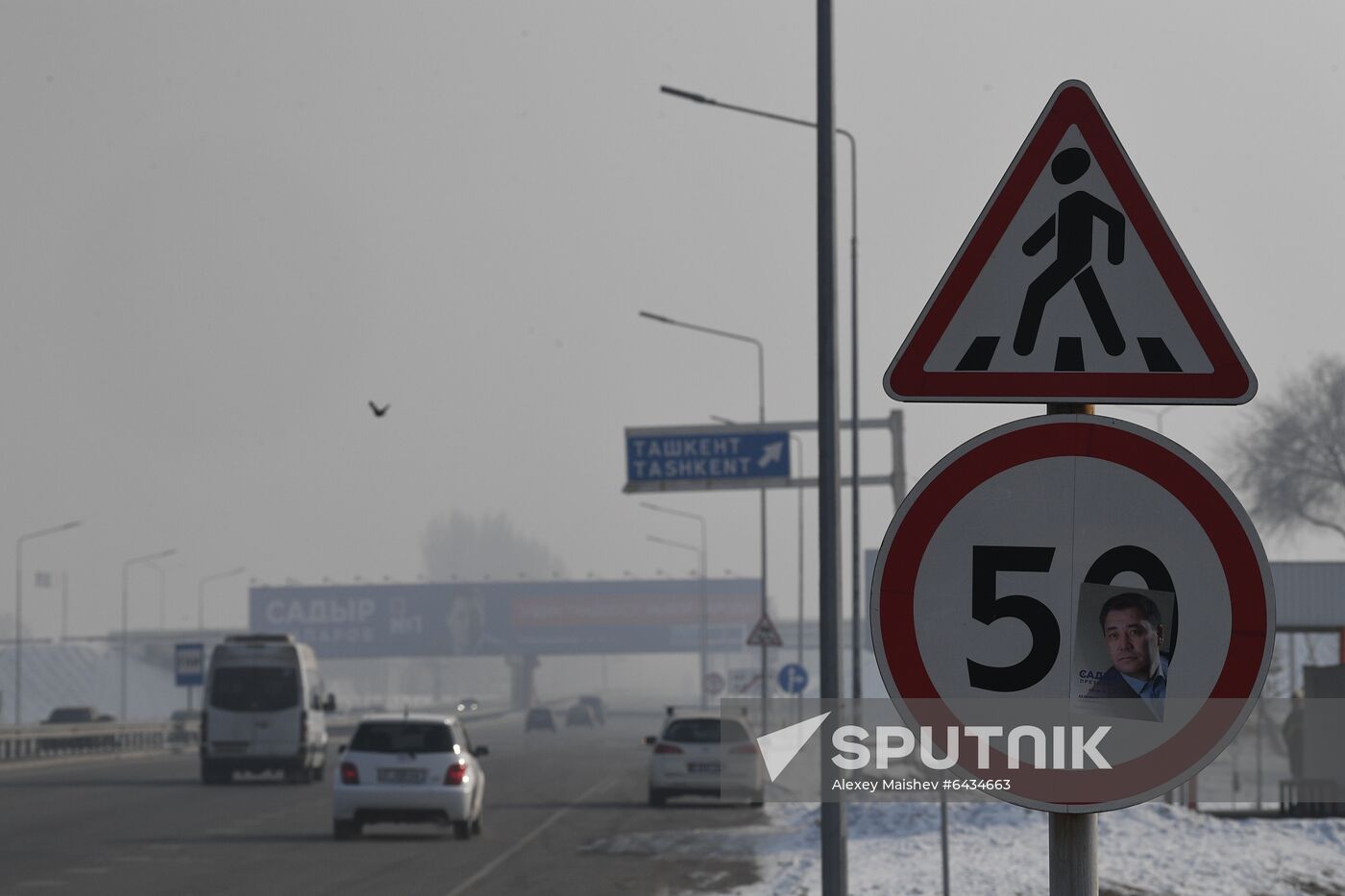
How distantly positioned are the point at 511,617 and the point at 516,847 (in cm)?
11217

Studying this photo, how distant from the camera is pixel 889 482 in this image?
129ft

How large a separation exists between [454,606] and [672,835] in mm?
110589


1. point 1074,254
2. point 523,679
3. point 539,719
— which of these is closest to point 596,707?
point 539,719

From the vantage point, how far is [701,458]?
4575 cm

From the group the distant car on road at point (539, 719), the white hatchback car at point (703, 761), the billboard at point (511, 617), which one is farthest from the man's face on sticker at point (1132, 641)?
the billboard at point (511, 617)

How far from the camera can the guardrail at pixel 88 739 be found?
55219mm

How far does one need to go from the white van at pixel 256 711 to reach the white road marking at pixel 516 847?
703cm

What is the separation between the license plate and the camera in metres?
27.3

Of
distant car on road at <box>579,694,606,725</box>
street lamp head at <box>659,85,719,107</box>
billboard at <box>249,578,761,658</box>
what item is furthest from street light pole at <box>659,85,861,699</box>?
billboard at <box>249,578,761,658</box>

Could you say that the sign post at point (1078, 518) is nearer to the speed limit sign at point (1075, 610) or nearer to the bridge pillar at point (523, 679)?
the speed limit sign at point (1075, 610)

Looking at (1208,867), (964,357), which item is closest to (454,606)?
(1208,867)

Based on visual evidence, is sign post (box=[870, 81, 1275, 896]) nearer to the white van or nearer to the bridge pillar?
the white van

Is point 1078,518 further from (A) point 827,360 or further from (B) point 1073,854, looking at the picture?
(A) point 827,360

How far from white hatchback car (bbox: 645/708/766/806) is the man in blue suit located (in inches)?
1238
